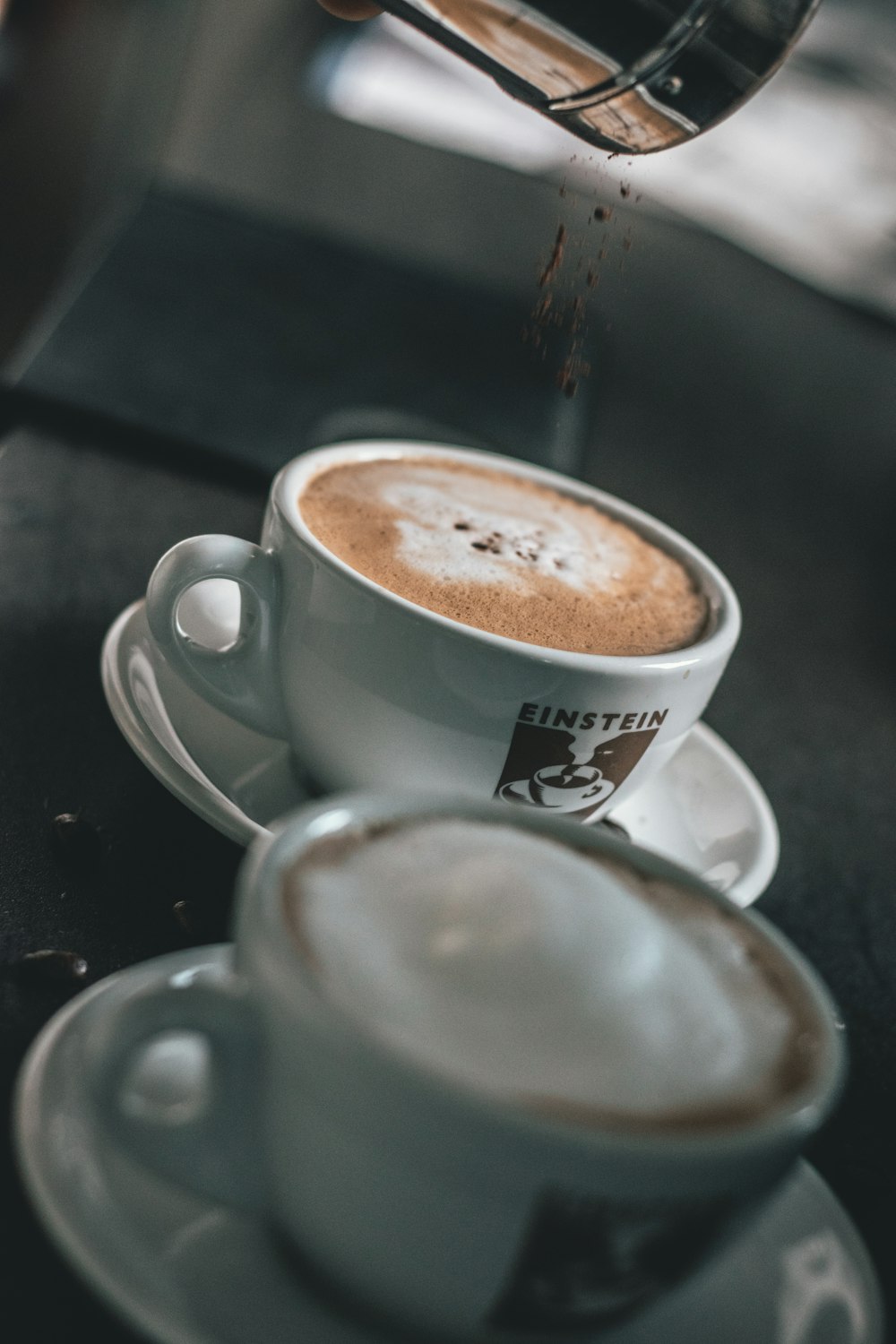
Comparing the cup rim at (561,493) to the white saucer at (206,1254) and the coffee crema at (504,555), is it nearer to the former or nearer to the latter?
the coffee crema at (504,555)

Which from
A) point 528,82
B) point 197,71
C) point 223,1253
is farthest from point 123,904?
point 197,71

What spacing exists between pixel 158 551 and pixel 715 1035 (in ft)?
2.34

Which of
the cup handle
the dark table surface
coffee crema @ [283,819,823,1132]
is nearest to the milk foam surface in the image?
coffee crema @ [283,819,823,1132]

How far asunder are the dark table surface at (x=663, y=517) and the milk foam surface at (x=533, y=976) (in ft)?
0.50

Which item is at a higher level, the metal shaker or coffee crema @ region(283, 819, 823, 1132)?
the metal shaker

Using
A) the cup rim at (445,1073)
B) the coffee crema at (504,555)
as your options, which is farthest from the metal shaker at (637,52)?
the cup rim at (445,1073)

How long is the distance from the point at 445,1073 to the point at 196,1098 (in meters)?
0.12

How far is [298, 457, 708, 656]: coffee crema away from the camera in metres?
0.66

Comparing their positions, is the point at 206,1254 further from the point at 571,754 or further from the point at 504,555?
the point at 504,555

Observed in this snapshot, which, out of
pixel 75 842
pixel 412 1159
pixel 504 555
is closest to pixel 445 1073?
pixel 412 1159

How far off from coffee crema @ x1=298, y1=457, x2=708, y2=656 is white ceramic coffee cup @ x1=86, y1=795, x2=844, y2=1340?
0.29 metres

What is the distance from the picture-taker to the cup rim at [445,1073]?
0.32 meters

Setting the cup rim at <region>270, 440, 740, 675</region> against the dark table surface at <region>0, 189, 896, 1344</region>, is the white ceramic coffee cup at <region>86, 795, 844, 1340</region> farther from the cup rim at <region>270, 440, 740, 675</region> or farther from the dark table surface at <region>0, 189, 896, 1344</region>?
the cup rim at <region>270, 440, 740, 675</region>

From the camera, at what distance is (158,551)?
97 cm
